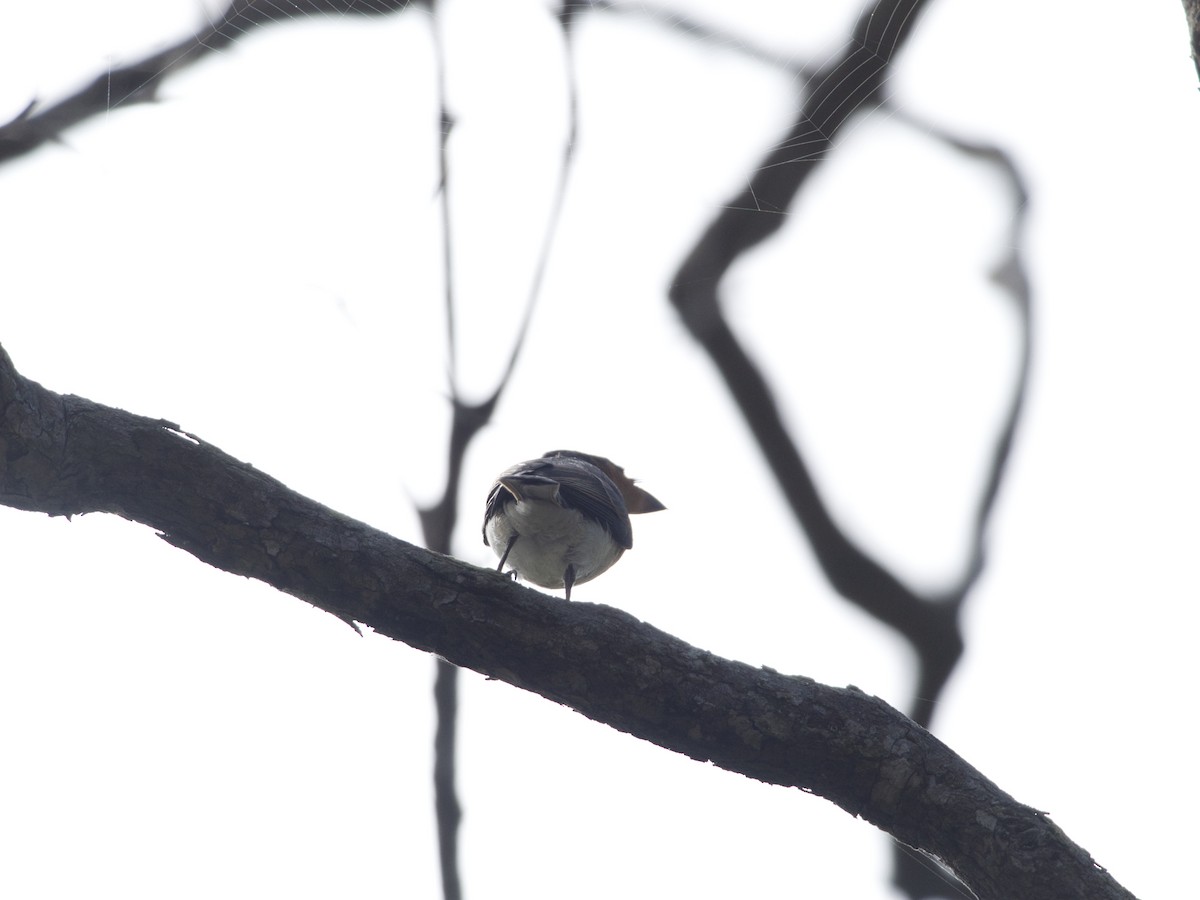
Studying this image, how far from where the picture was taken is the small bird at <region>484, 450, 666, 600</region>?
3.88 meters

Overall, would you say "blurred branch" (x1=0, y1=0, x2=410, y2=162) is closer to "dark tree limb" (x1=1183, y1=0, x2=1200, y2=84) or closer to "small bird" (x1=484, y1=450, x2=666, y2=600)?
"small bird" (x1=484, y1=450, x2=666, y2=600)

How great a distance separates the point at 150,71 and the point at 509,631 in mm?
4108

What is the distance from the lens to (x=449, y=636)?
7.73 feet

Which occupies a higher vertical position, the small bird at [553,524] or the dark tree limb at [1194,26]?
the dark tree limb at [1194,26]

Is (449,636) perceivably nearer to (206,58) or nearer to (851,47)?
(851,47)

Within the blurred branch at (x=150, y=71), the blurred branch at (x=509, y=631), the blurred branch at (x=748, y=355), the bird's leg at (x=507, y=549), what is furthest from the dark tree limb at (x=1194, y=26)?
the blurred branch at (x=150, y=71)

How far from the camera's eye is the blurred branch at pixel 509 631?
229cm

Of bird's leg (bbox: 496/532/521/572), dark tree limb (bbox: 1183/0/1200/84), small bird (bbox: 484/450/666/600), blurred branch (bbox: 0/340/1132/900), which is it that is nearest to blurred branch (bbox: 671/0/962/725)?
small bird (bbox: 484/450/666/600)

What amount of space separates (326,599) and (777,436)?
2.77 metres

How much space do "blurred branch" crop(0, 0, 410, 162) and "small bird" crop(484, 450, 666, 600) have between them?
9.26 feet

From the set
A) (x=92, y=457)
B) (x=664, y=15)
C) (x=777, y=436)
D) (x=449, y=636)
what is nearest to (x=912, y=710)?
(x=777, y=436)

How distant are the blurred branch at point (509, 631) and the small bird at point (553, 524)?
141cm

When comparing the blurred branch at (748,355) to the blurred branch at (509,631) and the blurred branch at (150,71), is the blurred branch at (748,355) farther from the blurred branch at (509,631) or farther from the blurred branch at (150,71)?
the blurred branch at (150,71)

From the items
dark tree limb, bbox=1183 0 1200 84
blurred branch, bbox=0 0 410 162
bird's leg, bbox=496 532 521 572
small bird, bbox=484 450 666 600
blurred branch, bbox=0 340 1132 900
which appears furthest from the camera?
blurred branch, bbox=0 0 410 162
